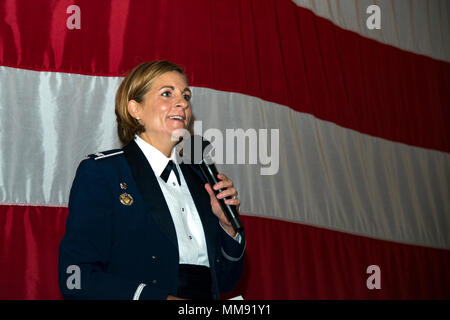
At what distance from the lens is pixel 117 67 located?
7.30ft

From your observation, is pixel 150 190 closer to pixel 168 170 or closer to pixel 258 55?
pixel 168 170

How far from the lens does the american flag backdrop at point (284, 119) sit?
2027 millimetres

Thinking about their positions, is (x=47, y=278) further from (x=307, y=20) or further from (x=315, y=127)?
(x=307, y=20)

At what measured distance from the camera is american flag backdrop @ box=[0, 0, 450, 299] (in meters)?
2.03

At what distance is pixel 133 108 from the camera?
5.62 ft

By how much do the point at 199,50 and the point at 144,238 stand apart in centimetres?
123

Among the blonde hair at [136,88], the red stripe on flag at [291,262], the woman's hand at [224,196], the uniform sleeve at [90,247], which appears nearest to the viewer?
the uniform sleeve at [90,247]

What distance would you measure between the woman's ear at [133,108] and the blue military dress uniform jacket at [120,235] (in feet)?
0.53

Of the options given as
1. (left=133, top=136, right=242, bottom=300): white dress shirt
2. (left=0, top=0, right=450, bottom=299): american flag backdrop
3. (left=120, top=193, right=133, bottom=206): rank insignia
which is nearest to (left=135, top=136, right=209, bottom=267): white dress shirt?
(left=133, top=136, right=242, bottom=300): white dress shirt

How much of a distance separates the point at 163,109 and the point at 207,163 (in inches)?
9.9

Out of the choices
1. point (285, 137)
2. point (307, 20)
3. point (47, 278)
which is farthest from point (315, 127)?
point (47, 278)

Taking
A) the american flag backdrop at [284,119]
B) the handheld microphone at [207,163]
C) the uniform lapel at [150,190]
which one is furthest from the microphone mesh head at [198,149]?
the american flag backdrop at [284,119]

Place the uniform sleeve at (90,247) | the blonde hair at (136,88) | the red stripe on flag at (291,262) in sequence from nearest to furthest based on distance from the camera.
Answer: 1. the uniform sleeve at (90,247)
2. the blonde hair at (136,88)
3. the red stripe on flag at (291,262)

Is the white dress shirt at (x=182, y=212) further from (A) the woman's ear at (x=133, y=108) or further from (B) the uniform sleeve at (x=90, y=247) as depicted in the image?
(B) the uniform sleeve at (x=90, y=247)
